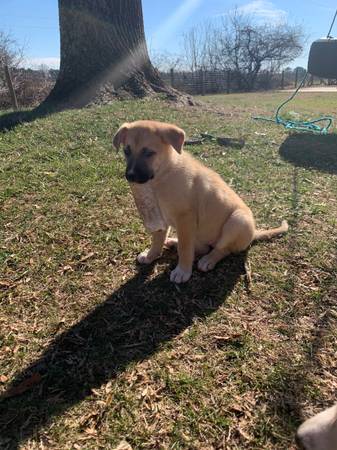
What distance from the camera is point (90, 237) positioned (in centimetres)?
387

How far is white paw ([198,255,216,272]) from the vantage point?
3.34m

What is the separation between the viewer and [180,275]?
3197 millimetres

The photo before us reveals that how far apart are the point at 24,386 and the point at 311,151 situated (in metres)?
6.59

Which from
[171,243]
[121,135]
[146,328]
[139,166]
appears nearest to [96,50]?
[121,135]

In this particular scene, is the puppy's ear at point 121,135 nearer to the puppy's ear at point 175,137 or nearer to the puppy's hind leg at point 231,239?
the puppy's ear at point 175,137

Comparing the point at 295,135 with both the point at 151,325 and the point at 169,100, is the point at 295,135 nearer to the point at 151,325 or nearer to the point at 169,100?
the point at 169,100

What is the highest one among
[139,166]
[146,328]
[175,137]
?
[175,137]

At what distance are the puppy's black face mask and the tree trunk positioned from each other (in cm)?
653

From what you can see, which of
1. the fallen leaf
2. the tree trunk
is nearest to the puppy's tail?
the fallen leaf

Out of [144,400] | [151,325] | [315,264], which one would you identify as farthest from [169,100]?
[144,400]

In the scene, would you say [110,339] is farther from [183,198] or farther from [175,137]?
[175,137]

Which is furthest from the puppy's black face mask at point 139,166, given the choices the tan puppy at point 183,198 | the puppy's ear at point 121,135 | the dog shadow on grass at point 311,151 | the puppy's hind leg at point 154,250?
the dog shadow on grass at point 311,151

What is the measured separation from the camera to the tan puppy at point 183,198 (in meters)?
3.03

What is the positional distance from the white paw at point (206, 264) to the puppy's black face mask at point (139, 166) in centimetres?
92
